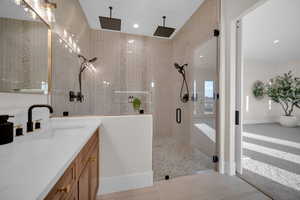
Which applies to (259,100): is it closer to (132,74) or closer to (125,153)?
(132,74)

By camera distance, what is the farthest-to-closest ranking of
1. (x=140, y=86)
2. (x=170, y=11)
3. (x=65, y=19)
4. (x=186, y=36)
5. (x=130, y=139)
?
(x=140, y=86)
(x=186, y=36)
(x=170, y=11)
(x=65, y=19)
(x=130, y=139)

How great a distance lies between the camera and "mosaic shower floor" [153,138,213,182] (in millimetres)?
1983

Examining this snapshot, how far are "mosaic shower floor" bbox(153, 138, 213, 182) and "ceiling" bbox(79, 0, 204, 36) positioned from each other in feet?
9.25

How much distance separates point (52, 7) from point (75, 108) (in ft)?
4.71

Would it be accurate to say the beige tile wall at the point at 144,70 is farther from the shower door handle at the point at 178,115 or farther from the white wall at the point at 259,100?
the white wall at the point at 259,100

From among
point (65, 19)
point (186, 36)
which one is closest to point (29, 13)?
point (65, 19)

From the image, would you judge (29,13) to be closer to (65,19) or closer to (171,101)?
(65,19)

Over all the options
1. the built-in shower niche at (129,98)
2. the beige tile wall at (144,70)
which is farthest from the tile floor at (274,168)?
the built-in shower niche at (129,98)

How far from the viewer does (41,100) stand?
1.38m

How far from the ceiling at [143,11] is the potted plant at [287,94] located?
5271 mm

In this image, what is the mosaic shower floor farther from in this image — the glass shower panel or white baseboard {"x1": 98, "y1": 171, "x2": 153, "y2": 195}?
white baseboard {"x1": 98, "y1": 171, "x2": 153, "y2": 195}

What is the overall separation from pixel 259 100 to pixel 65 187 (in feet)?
24.8

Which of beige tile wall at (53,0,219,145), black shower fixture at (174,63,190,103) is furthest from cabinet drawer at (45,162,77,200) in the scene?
black shower fixture at (174,63,190,103)

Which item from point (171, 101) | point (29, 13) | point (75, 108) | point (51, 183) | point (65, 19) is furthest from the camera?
point (171, 101)
